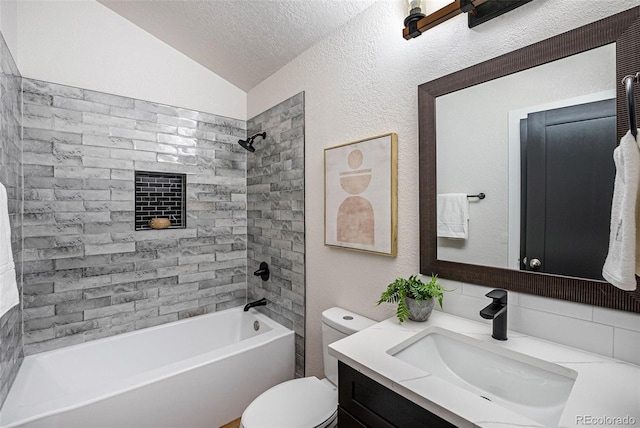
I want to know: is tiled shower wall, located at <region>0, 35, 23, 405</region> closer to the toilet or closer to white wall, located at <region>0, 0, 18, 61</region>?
white wall, located at <region>0, 0, 18, 61</region>

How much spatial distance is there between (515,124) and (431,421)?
1077mm

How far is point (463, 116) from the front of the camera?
1327 millimetres

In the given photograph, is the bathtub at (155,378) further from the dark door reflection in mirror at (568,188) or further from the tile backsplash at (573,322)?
the dark door reflection in mirror at (568,188)

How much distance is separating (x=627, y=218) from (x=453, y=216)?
0.66 m

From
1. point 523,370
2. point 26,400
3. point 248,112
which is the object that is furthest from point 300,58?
point 26,400

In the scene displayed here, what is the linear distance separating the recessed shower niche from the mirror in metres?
2.06

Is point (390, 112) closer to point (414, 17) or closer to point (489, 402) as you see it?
point (414, 17)

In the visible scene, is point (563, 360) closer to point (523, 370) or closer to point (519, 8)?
point (523, 370)

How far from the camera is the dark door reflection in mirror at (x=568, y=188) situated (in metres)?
0.97

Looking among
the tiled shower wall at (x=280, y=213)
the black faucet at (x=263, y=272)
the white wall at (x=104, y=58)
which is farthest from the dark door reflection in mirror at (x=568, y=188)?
the white wall at (x=104, y=58)

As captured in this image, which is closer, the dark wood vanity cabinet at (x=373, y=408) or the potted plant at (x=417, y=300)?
the dark wood vanity cabinet at (x=373, y=408)

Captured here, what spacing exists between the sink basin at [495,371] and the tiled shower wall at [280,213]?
1.16 m

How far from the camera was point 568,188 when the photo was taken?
104 centimetres

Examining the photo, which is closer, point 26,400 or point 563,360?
point 563,360
